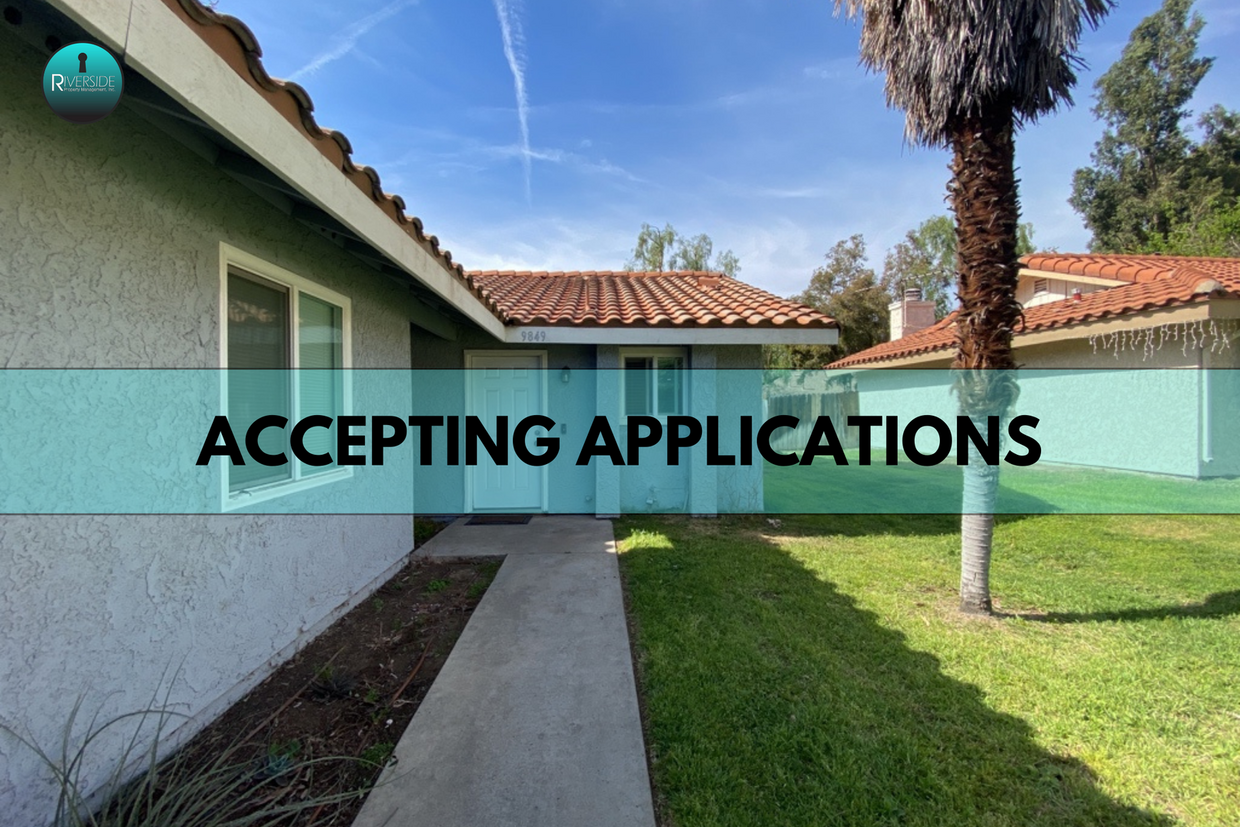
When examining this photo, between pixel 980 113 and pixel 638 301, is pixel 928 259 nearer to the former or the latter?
pixel 638 301

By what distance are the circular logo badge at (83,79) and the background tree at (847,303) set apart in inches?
1148

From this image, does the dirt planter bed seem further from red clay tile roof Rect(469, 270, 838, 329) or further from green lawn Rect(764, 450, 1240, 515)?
green lawn Rect(764, 450, 1240, 515)

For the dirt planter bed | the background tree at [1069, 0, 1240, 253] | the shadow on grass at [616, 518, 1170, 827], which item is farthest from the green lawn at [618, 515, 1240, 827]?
the background tree at [1069, 0, 1240, 253]

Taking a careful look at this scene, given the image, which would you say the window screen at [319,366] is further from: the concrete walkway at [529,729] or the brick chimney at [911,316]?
the brick chimney at [911,316]

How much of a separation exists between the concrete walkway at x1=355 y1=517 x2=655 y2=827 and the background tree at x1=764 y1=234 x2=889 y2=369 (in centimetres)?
2663

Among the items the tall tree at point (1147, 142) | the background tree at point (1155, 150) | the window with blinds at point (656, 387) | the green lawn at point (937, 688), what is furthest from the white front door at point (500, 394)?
the tall tree at point (1147, 142)

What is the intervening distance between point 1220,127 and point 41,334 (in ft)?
160

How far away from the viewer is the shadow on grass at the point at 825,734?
104 inches

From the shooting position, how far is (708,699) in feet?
11.7

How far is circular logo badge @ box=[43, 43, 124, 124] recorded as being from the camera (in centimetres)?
198

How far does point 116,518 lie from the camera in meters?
2.67

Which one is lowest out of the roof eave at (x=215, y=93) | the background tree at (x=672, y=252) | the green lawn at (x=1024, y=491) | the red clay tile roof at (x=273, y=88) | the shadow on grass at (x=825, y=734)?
the shadow on grass at (x=825, y=734)
